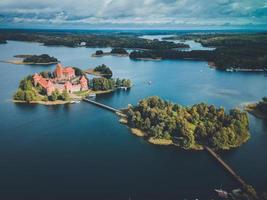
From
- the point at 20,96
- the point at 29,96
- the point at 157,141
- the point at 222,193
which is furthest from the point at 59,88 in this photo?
the point at 222,193

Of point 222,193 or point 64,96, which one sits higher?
point 64,96

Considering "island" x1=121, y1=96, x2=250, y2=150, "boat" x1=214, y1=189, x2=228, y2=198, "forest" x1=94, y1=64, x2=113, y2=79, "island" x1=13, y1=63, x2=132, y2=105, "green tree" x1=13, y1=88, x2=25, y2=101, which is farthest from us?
"forest" x1=94, y1=64, x2=113, y2=79

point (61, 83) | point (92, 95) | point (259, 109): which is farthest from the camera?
point (61, 83)

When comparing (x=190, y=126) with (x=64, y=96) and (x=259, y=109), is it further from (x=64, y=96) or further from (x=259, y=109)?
(x=64, y=96)

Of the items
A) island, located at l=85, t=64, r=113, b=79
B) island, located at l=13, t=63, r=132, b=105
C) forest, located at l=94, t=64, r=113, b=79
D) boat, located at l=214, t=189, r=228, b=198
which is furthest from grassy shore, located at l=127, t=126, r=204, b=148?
forest, located at l=94, t=64, r=113, b=79

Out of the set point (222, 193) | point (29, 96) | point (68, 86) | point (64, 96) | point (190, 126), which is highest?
point (68, 86)

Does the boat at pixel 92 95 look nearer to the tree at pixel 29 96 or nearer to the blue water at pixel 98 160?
the blue water at pixel 98 160

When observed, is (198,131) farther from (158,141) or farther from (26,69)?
(26,69)

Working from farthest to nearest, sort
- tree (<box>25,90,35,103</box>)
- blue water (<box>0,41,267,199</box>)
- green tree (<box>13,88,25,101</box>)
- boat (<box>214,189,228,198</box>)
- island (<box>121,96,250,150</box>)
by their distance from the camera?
green tree (<box>13,88,25,101</box>) → tree (<box>25,90,35,103</box>) → island (<box>121,96,250,150</box>) → blue water (<box>0,41,267,199</box>) → boat (<box>214,189,228,198</box>)

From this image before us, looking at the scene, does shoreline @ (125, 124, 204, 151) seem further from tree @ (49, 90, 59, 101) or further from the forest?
the forest
